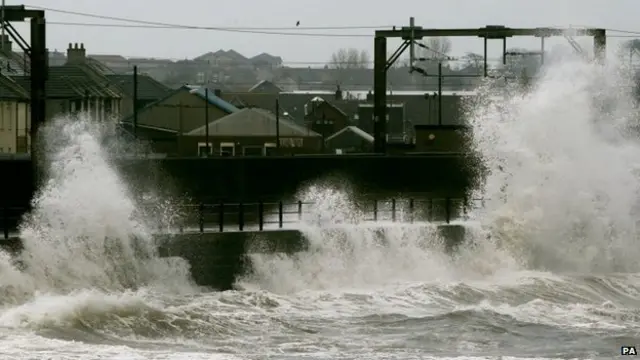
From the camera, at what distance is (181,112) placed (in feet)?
201

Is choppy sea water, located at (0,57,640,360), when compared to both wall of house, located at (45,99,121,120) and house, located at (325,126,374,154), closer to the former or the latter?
wall of house, located at (45,99,121,120)

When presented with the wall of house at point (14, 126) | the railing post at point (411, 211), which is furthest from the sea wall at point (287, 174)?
the wall of house at point (14, 126)

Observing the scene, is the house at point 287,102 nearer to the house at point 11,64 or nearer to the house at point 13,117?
the house at point 11,64

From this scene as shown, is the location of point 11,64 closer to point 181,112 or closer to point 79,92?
point 79,92

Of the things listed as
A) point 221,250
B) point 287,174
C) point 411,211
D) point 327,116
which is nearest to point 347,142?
point 327,116

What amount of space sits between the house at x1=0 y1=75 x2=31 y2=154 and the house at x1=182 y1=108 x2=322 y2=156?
8.11m

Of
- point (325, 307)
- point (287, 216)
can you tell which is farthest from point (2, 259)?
point (287, 216)

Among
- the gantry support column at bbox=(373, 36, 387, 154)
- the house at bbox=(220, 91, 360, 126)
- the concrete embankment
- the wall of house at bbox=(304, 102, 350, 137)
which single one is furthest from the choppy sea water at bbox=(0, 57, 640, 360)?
the house at bbox=(220, 91, 360, 126)

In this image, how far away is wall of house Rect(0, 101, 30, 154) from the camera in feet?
149

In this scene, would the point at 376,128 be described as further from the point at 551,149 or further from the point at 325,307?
the point at 325,307

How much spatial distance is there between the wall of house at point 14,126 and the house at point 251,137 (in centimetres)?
802

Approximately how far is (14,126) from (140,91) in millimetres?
28133

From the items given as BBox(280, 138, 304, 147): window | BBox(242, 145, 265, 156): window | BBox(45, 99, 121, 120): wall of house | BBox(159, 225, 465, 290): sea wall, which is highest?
BBox(45, 99, 121, 120): wall of house

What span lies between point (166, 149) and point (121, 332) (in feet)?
106
